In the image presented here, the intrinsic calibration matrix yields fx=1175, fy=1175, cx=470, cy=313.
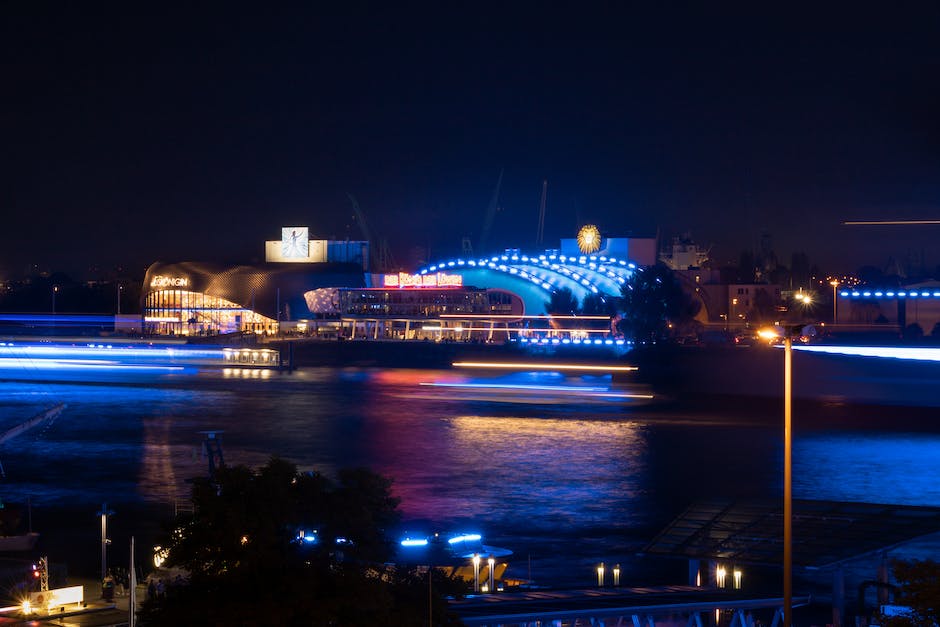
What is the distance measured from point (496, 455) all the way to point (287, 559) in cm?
1544

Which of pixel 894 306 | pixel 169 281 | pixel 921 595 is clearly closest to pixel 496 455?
pixel 921 595

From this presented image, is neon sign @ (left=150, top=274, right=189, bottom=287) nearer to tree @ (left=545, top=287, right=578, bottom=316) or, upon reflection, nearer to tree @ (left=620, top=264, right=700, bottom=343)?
tree @ (left=545, top=287, right=578, bottom=316)

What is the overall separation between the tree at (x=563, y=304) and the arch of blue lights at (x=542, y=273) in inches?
82.5

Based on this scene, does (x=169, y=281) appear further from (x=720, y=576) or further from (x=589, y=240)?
(x=720, y=576)

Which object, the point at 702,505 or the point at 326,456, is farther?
the point at 326,456

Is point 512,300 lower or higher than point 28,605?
higher

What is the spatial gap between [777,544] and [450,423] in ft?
56.6

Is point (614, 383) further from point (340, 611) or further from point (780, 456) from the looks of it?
point (340, 611)

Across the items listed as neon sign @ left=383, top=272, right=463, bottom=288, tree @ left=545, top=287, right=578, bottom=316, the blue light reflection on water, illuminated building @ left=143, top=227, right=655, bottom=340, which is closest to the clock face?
illuminated building @ left=143, top=227, right=655, bottom=340

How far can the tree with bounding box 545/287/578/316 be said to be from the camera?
248 ft

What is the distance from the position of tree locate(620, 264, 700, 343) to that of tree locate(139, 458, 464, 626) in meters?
62.1

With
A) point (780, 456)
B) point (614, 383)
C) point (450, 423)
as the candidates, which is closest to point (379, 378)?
point (614, 383)

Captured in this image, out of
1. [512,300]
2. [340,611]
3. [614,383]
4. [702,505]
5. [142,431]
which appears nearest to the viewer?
[340,611]

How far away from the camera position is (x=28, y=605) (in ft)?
37.1
